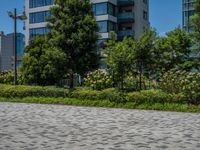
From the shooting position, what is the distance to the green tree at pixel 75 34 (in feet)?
109

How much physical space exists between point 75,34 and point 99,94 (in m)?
7.48

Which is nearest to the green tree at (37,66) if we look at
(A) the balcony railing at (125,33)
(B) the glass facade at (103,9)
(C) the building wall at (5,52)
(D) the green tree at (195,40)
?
(D) the green tree at (195,40)

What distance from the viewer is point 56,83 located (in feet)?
133

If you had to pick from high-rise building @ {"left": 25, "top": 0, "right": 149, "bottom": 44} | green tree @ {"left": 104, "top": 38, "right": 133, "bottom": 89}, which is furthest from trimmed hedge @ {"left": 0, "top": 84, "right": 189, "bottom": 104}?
high-rise building @ {"left": 25, "top": 0, "right": 149, "bottom": 44}

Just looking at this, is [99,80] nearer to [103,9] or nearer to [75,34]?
[75,34]

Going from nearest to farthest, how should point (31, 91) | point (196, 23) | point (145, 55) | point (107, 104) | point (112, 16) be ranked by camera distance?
point (107, 104)
point (196, 23)
point (31, 91)
point (145, 55)
point (112, 16)

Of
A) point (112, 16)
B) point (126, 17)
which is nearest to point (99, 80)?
point (112, 16)

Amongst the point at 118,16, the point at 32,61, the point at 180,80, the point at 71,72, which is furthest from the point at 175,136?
the point at 118,16

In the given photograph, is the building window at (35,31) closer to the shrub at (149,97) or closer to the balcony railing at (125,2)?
the balcony railing at (125,2)

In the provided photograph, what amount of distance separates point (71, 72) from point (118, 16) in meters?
29.1

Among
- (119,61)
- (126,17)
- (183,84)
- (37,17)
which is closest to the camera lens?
(183,84)

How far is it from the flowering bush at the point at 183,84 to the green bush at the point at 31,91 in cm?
631

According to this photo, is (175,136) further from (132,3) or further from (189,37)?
(132,3)

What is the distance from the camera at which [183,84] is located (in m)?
25.6
